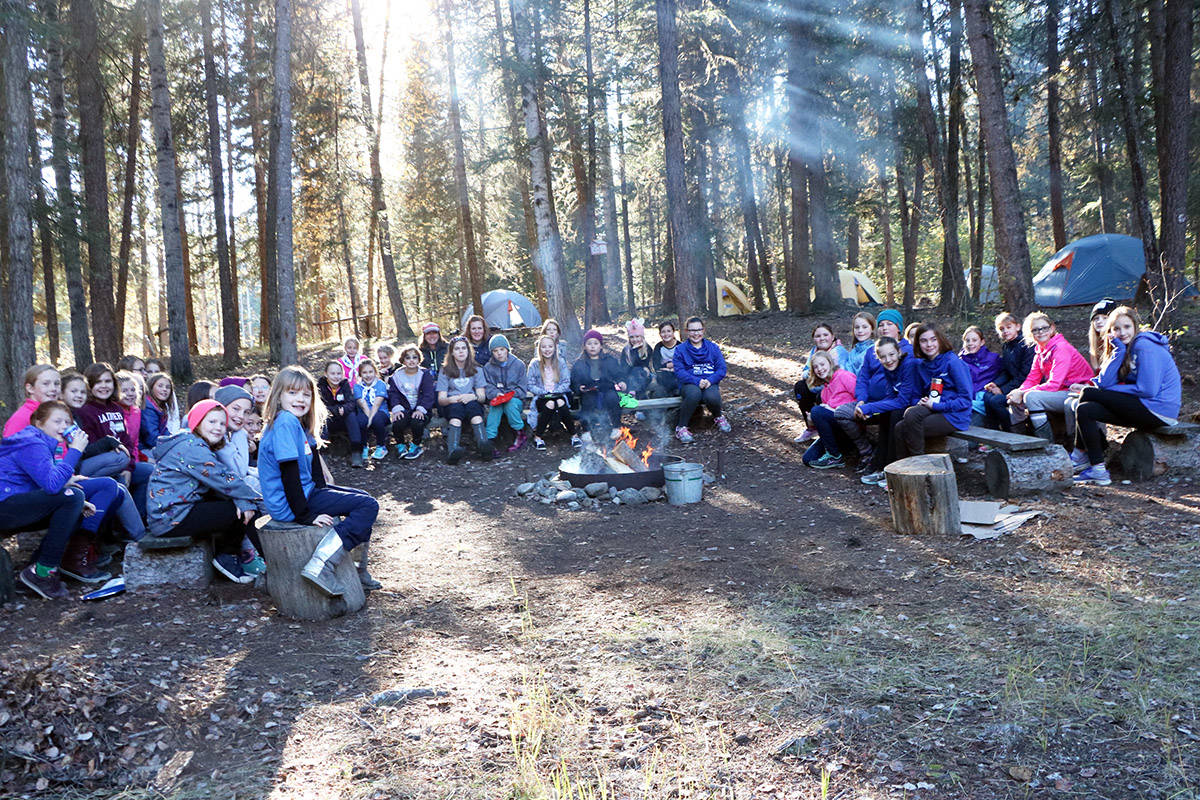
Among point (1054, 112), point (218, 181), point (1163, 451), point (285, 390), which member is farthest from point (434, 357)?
point (1054, 112)

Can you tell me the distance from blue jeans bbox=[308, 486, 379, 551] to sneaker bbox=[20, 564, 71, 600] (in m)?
1.66

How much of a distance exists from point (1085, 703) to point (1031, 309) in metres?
7.39

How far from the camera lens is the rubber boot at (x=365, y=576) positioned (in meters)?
5.18

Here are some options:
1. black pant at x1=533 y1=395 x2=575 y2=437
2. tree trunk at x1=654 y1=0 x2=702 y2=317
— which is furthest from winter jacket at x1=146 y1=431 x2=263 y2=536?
tree trunk at x1=654 y1=0 x2=702 y2=317

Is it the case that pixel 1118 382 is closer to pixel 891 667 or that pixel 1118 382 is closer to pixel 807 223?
pixel 891 667

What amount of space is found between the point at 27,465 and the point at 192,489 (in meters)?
0.89

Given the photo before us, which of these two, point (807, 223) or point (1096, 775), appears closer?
point (1096, 775)

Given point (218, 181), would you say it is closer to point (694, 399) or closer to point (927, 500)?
point (694, 399)

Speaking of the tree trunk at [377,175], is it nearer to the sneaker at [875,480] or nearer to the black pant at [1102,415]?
the sneaker at [875,480]

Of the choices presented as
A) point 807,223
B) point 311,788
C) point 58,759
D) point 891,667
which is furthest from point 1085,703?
point 807,223

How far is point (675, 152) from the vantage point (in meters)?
11.6

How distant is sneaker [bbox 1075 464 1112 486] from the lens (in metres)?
6.27

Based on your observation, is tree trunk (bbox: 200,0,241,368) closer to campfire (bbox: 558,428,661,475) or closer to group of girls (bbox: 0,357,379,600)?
campfire (bbox: 558,428,661,475)

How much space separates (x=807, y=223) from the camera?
54.6 ft
